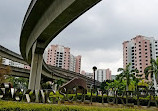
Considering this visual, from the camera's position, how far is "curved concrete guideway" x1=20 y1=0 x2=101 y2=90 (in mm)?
10780

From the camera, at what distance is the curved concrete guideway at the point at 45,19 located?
10780 mm

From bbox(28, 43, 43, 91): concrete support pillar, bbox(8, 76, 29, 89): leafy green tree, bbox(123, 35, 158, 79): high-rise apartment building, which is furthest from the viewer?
bbox(123, 35, 158, 79): high-rise apartment building

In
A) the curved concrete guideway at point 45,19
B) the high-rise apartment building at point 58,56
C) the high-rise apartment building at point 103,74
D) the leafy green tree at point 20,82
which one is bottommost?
the leafy green tree at point 20,82

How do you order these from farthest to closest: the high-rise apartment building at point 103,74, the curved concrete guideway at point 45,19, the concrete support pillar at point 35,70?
1. the high-rise apartment building at point 103,74
2. the concrete support pillar at point 35,70
3. the curved concrete guideway at point 45,19

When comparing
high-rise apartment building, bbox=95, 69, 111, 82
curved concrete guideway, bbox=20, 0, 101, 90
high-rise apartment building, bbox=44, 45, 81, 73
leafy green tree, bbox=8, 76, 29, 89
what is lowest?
leafy green tree, bbox=8, 76, 29, 89

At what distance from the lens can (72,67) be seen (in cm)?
12075

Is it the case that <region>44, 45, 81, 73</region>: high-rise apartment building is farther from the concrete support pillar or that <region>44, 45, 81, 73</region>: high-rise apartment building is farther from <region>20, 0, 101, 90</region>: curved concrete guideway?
<region>20, 0, 101, 90</region>: curved concrete guideway

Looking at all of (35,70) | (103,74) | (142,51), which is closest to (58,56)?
(142,51)

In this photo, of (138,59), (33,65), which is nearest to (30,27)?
(33,65)

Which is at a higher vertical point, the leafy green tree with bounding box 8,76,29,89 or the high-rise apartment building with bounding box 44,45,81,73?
the high-rise apartment building with bounding box 44,45,81,73

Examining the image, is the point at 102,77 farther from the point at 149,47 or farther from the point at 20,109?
the point at 20,109

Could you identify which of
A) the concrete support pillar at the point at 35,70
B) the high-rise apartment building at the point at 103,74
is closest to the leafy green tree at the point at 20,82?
the concrete support pillar at the point at 35,70

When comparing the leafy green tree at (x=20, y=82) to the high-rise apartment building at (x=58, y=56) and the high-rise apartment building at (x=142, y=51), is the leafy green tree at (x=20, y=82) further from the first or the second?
the high-rise apartment building at (x=142, y=51)

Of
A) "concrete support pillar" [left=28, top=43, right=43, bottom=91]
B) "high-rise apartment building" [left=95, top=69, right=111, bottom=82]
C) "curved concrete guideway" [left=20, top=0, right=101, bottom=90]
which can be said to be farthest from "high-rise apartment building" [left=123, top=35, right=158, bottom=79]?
"curved concrete guideway" [left=20, top=0, right=101, bottom=90]
